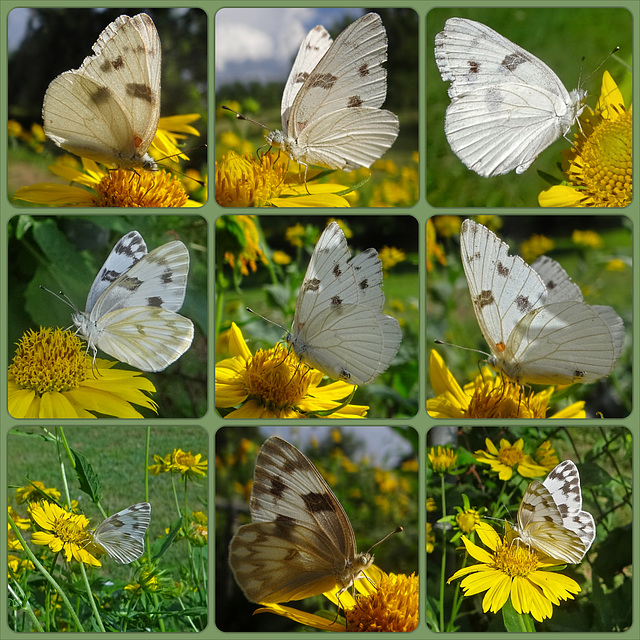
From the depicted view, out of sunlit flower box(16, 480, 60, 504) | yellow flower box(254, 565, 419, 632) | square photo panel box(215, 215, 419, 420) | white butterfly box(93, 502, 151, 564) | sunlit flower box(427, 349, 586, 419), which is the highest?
square photo panel box(215, 215, 419, 420)

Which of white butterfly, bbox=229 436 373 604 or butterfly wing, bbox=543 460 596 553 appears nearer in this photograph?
white butterfly, bbox=229 436 373 604

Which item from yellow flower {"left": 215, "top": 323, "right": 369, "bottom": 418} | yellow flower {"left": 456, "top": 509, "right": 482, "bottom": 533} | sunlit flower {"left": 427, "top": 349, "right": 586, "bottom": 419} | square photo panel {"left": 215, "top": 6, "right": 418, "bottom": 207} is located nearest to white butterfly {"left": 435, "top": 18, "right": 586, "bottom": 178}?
square photo panel {"left": 215, "top": 6, "right": 418, "bottom": 207}

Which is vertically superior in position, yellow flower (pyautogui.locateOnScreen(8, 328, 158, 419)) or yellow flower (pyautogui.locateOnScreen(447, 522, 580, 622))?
yellow flower (pyautogui.locateOnScreen(8, 328, 158, 419))

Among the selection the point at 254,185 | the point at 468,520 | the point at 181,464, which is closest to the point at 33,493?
the point at 181,464

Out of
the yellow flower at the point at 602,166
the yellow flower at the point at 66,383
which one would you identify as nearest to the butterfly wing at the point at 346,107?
the yellow flower at the point at 602,166

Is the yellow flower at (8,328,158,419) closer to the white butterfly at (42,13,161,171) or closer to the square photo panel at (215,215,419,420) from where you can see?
the square photo panel at (215,215,419,420)

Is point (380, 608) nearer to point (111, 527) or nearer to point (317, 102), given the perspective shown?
point (111, 527)

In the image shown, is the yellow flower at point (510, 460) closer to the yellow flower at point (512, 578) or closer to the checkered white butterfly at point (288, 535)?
the yellow flower at point (512, 578)
